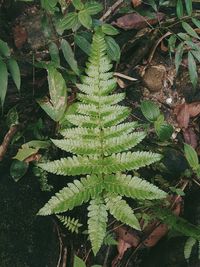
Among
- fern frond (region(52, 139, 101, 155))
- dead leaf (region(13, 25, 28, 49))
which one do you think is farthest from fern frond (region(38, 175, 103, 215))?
dead leaf (region(13, 25, 28, 49))

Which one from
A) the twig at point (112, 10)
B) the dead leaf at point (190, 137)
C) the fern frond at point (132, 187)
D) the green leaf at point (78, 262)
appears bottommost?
the dead leaf at point (190, 137)

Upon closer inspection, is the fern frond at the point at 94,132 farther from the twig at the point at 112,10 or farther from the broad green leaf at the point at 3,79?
the twig at the point at 112,10

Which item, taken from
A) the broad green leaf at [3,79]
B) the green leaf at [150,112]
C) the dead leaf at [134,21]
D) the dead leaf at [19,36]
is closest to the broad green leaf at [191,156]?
the green leaf at [150,112]

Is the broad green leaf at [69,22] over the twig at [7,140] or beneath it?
over

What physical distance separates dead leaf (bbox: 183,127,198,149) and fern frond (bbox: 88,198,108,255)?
1.10 metres

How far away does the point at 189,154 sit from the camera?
7.21 ft

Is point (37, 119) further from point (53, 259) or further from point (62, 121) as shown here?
point (53, 259)

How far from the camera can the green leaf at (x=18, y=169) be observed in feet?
7.72

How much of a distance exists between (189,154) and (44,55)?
127 cm

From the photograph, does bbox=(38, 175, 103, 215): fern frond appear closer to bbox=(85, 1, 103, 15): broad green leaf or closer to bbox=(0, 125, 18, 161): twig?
bbox=(0, 125, 18, 161): twig

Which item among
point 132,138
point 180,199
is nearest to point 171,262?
point 180,199

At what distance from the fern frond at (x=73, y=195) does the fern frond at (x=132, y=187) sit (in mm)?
49

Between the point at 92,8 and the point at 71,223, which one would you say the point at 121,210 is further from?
the point at 92,8

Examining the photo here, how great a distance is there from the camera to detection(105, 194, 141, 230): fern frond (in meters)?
1.64
